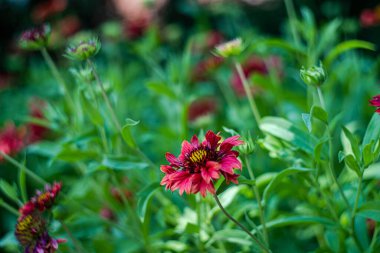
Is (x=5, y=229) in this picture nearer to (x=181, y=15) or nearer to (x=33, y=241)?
(x=33, y=241)

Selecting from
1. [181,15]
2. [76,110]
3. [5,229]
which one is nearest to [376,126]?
[76,110]

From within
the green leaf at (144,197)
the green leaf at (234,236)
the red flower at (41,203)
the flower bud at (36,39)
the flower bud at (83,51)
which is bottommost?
the green leaf at (234,236)

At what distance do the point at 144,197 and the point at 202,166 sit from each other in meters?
0.23

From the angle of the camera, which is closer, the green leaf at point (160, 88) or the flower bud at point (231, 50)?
the flower bud at point (231, 50)

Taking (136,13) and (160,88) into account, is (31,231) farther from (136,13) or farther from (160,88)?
(136,13)

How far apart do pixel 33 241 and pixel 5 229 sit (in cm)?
103

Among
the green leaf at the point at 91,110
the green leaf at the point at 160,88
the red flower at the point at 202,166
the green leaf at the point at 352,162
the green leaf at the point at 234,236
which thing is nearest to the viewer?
the red flower at the point at 202,166

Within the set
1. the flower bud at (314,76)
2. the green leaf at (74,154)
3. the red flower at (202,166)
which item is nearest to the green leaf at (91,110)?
the green leaf at (74,154)

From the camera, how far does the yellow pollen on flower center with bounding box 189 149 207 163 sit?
0.64m

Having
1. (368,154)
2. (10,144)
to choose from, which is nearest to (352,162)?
(368,154)

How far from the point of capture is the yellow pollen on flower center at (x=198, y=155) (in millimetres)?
641

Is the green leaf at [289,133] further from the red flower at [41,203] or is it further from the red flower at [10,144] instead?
the red flower at [10,144]

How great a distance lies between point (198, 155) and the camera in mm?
648

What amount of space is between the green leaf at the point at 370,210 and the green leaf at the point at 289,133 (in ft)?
0.40
